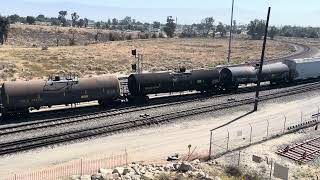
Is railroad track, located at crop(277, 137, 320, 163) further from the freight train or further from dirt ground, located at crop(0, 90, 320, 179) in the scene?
the freight train

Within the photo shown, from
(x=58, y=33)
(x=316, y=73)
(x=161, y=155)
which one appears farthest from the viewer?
(x=58, y=33)

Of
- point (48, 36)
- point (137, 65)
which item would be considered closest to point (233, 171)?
point (137, 65)

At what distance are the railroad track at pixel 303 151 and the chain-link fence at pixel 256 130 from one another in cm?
297

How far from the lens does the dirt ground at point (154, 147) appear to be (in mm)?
29484

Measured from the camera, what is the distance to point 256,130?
39.2 m

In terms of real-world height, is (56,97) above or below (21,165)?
above

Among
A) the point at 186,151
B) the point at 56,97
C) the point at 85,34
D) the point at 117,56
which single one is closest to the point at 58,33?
the point at 85,34

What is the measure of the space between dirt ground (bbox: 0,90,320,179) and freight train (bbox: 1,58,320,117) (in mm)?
6936

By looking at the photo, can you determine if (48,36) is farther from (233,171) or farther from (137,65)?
(233,171)

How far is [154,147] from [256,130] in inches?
432

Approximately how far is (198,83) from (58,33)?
119955 mm

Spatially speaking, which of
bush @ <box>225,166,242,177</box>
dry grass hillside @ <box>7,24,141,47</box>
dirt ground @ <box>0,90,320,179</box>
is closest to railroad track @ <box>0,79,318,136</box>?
dirt ground @ <box>0,90,320,179</box>

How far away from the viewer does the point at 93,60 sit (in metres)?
77.9

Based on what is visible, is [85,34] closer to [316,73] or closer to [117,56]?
[117,56]
